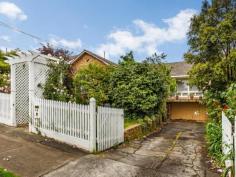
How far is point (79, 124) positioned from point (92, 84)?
5141mm

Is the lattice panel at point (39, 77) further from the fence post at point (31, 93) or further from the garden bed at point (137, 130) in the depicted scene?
the garden bed at point (137, 130)

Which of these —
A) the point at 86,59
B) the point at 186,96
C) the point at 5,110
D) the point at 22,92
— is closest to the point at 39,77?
the point at 22,92

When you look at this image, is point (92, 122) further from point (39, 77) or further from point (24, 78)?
point (24, 78)

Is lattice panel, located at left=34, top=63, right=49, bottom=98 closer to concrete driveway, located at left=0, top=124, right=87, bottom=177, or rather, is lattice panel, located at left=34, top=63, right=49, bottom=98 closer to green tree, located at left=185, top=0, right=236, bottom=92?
concrete driveway, located at left=0, top=124, right=87, bottom=177

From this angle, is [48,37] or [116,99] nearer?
[116,99]

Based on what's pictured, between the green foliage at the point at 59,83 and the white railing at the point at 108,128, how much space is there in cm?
214

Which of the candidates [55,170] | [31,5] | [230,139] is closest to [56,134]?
[55,170]

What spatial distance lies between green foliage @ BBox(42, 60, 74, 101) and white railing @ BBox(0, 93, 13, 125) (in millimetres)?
2196

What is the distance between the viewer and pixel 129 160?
25.0 feet

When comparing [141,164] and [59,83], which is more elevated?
[59,83]

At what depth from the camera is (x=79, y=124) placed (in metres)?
8.41

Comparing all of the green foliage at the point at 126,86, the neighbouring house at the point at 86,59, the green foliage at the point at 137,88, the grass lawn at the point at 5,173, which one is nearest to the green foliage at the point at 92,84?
the green foliage at the point at 126,86

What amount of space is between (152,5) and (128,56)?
3553 millimetres

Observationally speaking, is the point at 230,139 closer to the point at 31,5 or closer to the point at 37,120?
the point at 37,120
